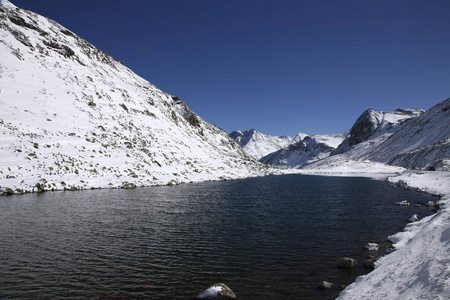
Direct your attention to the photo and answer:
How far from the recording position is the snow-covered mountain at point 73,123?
56.1m

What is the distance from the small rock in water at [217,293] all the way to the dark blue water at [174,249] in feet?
2.45

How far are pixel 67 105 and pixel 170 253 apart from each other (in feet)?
254

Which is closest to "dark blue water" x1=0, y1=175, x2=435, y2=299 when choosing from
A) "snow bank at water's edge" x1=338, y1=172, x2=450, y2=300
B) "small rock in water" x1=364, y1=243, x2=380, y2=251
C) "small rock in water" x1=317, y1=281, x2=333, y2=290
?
"small rock in water" x1=317, y1=281, x2=333, y2=290

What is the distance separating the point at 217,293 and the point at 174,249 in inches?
344

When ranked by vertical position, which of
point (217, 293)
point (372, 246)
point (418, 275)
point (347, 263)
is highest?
point (418, 275)

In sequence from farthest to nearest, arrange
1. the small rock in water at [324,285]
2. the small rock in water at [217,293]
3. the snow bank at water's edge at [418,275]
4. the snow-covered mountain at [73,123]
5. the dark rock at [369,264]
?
the snow-covered mountain at [73,123]
the dark rock at [369,264]
the small rock in water at [324,285]
the small rock in water at [217,293]
the snow bank at water's edge at [418,275]

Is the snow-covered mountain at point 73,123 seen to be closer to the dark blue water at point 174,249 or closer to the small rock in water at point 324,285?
the dark blue water at point 174,249

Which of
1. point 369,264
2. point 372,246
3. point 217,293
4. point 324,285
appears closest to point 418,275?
point 324,285

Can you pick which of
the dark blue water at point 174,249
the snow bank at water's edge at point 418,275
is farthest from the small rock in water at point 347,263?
the snow bank at water's edge at point 418,275

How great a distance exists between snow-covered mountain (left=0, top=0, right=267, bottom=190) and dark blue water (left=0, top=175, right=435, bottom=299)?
70.3 feet

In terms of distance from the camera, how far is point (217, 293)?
1327cm

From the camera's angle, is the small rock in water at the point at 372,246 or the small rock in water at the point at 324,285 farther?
the small rock in water at the point at 372,246

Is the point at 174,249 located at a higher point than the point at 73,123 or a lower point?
lower

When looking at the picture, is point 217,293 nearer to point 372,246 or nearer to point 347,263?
point 347,263
